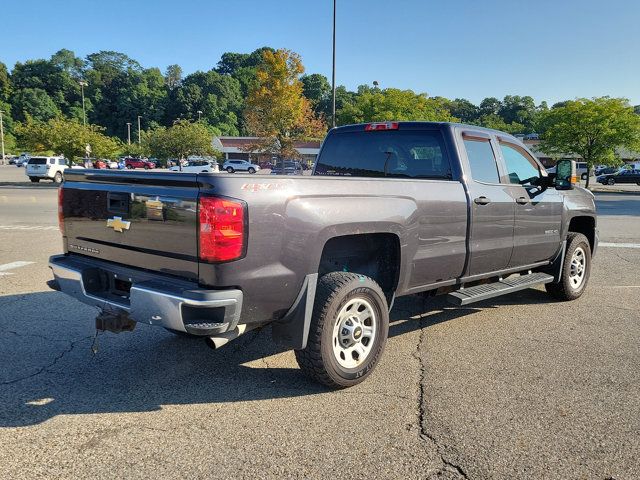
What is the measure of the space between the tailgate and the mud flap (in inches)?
27.3

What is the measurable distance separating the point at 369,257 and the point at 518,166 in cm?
221

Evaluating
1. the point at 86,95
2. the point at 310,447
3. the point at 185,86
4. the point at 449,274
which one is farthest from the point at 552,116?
the point at 86,95

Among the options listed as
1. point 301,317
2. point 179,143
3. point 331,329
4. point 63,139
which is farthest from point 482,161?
point 179,143

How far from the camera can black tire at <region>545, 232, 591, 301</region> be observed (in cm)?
592

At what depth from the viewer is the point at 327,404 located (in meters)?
3.43

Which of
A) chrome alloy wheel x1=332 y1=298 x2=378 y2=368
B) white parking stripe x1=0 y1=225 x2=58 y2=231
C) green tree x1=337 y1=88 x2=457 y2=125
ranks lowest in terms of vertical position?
white parking stripe x1=0 y1=225 x2=58 y2=231

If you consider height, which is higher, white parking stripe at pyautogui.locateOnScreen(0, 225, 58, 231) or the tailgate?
the tailgate

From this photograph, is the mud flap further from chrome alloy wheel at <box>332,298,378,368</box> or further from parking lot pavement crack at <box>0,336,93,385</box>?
parking lot pavement crack at <box>0,336,93,385</box>

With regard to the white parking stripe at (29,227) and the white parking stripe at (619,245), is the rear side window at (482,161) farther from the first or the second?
the white parking stripe at (29,227)

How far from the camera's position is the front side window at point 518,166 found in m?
5.20

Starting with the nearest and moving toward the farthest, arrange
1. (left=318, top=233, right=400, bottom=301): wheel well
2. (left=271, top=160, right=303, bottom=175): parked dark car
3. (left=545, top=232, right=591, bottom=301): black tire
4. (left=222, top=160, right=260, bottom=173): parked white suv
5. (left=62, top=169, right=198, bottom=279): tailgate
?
(left=62, top=169, right=198, bottom=279): tailgate, (left=318, top=233, right=400, bottom=301): wheel well, (left=545, top=232, right=591, bottom=301): black tire, (left=271, top=160, right=303, bottom=175): parked dark car, (left=222, top=160, right=260, bottom=173): parked white suv

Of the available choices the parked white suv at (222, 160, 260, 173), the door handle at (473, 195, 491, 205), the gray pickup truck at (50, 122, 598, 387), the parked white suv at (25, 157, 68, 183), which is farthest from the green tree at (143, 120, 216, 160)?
the door handle at (473, 195, 491, 205)

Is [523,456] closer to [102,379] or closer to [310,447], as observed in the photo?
[310,447]

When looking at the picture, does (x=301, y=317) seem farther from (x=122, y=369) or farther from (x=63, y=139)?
(x=63, y=139)
